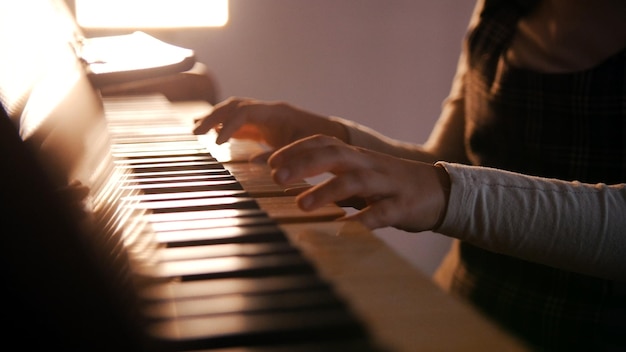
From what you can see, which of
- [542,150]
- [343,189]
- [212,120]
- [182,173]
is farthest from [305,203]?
[542,150]

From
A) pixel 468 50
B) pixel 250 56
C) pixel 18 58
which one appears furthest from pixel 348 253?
pixel 250 56

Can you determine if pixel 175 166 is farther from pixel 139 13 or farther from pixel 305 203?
pixel 139 13

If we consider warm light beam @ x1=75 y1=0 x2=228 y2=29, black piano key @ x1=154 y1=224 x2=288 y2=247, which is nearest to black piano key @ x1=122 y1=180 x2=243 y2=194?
black piano key @ x1=154 y1=224 x2=288 y2=247

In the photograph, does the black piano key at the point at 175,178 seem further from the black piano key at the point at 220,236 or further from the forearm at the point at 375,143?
the forearm at the point at 375,143

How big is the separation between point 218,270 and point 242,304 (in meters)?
0.05

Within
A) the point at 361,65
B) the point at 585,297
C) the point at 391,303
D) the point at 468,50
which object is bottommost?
the point at 361,65

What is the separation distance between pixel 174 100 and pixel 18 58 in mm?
520

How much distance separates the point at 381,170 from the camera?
0.58m

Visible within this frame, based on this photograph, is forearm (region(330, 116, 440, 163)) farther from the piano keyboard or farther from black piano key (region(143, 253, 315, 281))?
black piano key (region(143, 253, 315, 281))

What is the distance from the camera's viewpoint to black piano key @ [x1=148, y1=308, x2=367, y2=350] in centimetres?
30

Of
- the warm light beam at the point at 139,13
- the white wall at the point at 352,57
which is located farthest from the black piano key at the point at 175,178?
the white wall at the point at 352,57

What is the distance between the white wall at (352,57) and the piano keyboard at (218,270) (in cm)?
156

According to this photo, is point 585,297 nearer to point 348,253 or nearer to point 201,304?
point 348,253

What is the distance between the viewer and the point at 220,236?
0.44 meters
